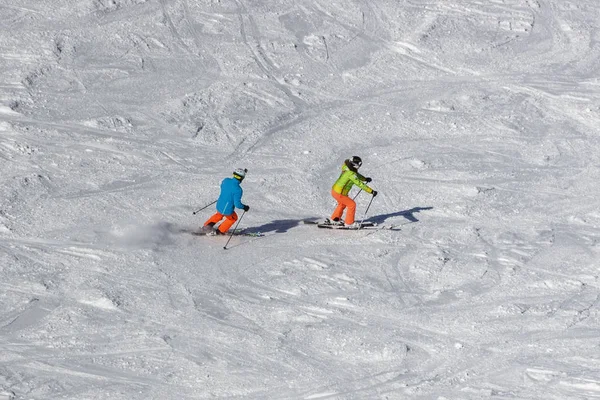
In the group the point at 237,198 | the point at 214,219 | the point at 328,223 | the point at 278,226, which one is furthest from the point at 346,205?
the point at 214,219

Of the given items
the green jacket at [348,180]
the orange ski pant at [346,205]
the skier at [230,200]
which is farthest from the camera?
the orange ski pant at [346,205]

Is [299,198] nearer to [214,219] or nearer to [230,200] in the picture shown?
[214,219]

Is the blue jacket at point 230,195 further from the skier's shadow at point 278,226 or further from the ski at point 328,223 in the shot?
the ski at point 328,223

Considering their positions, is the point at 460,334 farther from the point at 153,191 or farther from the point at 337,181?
the point at 153,191

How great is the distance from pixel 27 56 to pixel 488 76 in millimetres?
9597

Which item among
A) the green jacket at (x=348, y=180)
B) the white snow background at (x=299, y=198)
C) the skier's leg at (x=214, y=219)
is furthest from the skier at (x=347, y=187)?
the skier's leg at (x=214, y=219)

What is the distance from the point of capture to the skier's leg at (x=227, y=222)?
686 inches

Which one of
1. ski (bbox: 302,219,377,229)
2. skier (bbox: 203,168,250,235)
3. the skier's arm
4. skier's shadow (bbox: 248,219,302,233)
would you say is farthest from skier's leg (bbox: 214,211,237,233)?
ski (bbox: 302,219,377,229)

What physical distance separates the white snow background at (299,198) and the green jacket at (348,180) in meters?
0.73

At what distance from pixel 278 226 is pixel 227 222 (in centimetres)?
→ 112

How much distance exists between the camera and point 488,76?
80.0 ft

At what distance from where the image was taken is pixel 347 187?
18266 millimetres

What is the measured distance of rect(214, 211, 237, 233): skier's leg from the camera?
1742 cm

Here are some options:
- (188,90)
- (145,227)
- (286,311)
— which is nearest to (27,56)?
(188,90)
